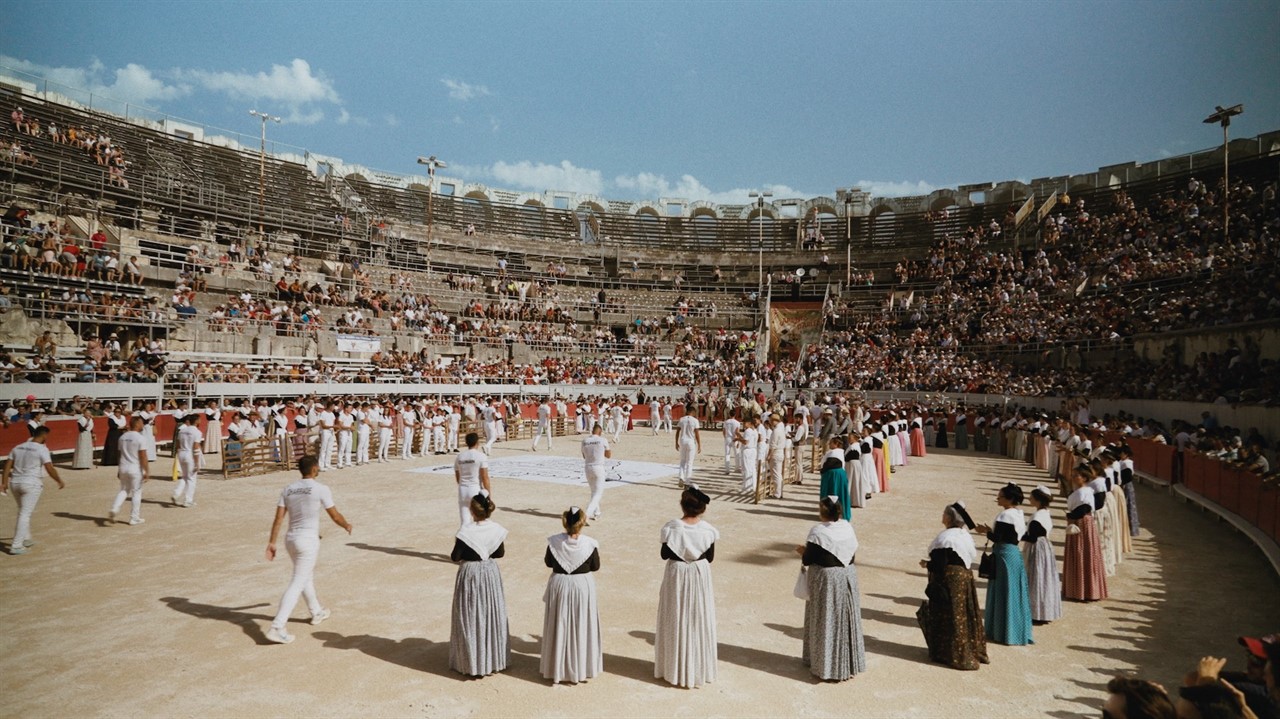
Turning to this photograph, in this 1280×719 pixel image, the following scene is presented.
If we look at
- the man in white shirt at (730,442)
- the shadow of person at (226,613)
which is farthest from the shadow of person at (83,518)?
the man in white shirt at (730,442)

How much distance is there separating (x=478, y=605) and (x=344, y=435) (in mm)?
14968

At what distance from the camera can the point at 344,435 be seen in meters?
19.2

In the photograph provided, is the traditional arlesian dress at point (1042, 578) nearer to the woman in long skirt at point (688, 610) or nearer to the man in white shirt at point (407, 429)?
the woman in long skirt at point (688, 610)

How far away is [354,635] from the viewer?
6.90 m

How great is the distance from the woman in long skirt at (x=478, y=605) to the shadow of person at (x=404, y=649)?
0.23m

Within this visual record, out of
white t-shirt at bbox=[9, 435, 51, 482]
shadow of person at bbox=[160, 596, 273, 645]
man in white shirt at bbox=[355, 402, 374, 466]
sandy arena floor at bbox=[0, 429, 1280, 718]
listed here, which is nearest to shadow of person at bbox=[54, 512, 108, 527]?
sandy arena floor at bbox=[0, 429, 1280, 718]

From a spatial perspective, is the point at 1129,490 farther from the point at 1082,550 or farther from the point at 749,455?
the point at 749,455

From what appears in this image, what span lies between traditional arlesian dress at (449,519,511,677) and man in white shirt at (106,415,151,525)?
7.72m

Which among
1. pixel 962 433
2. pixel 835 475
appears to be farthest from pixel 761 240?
pixel 835 475

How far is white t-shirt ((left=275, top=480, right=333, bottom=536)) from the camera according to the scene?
6934mm

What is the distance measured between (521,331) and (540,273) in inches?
450

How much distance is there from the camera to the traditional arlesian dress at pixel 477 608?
5.93 meters

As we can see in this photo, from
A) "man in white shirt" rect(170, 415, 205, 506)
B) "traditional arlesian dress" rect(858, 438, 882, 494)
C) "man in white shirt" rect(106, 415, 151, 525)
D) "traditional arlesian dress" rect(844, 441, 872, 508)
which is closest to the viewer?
"man in white shirt" rect(106, 415, 151, 525)

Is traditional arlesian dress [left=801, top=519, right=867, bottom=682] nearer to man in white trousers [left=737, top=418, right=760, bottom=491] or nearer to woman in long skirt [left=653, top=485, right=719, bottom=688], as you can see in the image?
woman in long skirt [left=653, top=485, right=719, bottom=688]
